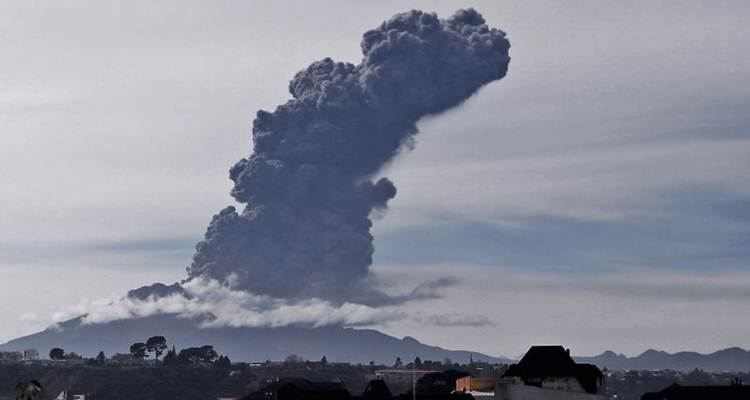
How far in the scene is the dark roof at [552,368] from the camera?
18575 cm

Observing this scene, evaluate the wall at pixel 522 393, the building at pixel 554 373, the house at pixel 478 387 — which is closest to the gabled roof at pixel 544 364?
the building at pixel 554 373

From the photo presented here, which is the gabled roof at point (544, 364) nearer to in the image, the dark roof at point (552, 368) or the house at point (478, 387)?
the dark roof at point (552, 368)

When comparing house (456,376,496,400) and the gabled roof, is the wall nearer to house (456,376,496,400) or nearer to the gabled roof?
house (456,376,496,400)

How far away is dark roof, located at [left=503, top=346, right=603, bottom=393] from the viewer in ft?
609

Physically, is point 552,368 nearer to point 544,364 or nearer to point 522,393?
point 544,364

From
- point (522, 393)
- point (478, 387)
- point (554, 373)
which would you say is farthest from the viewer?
point (554, 373)

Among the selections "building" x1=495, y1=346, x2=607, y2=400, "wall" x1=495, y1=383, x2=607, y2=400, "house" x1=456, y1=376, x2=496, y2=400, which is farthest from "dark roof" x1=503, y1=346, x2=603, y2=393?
"wall" x1=495, y1=383, x2=607, y2=400

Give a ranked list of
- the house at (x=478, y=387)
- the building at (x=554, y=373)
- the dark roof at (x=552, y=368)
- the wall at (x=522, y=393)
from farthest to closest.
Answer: the dark roof at (x=552, y=368) < the building at (x=554, y=373) < the house at (x=478, y=387) < the wall at (x=522, y=393)

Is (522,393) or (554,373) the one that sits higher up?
(554,373)

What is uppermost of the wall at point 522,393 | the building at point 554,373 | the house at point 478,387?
the building at point 554,373

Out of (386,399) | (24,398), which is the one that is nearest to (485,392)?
(386,399)

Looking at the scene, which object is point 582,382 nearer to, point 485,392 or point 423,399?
point 485,392

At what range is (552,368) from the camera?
186m

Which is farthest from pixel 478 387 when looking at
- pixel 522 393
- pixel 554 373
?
pixel 522 393
